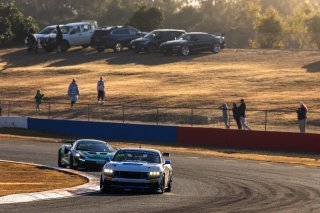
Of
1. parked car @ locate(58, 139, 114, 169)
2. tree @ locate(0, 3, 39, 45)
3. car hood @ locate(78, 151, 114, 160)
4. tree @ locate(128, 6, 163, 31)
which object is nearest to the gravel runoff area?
parked car @ locate(58, 139, 114, 169)

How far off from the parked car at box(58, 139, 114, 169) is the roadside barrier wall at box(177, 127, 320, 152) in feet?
40.7

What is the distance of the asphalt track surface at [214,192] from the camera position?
821 inches

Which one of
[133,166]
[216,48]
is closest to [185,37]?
[216,48]

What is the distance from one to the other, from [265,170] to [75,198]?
1264cm

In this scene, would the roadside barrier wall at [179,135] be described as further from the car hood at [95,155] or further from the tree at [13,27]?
the tree at [13,27]

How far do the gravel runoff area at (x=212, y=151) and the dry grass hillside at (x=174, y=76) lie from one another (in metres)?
9.29

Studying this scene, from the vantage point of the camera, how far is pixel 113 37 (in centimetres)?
7300

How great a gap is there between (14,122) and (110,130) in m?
6.26

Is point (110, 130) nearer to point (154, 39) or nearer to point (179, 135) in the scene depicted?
point (179, 135)

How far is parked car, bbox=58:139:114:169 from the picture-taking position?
31172 millimetres

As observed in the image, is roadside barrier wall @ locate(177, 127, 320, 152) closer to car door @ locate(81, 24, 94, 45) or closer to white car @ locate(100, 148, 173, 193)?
white car @ locate(100, 148, 173, 193)

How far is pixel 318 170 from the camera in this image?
3422cm

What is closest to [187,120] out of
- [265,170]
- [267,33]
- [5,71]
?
[265,170]

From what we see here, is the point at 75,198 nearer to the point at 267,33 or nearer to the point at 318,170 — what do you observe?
the point at 318,170
